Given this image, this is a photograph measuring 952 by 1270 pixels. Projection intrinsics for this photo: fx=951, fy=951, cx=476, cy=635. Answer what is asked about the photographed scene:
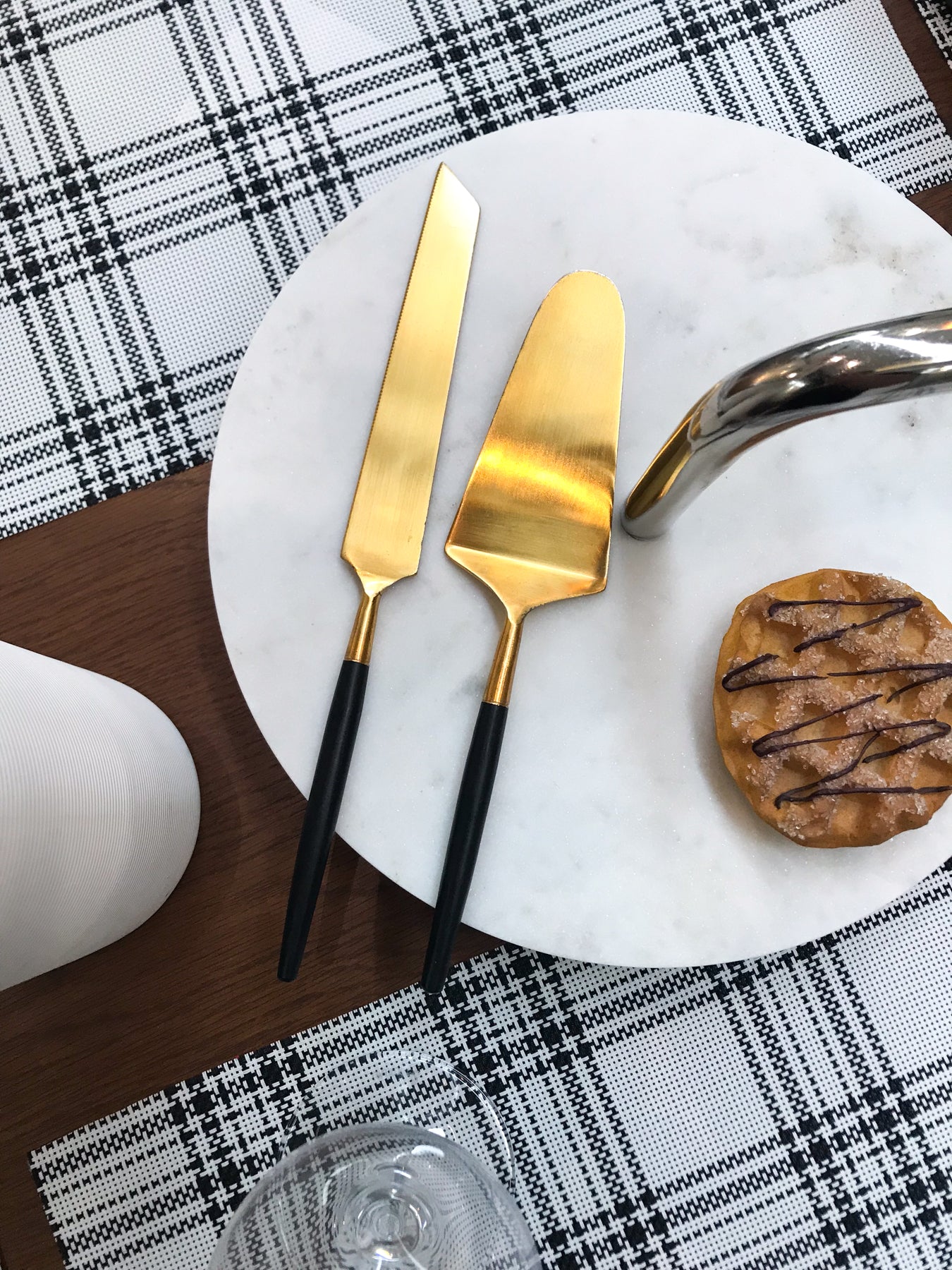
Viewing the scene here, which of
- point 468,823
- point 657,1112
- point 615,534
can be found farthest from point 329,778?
point 657,1112

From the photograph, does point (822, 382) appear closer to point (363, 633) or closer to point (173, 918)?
point (363, 633)

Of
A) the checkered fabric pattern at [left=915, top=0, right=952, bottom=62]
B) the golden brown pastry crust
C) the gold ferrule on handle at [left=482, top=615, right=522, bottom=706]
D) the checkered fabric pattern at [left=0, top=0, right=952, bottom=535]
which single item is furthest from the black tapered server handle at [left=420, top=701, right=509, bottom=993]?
the checkered fabric pattern at [left=915, top=0, right=952, bottom=62]

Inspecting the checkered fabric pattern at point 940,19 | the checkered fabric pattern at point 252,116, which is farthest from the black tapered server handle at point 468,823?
the checkered fabric pattern at point 940,19

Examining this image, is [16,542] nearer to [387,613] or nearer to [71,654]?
[71,654]

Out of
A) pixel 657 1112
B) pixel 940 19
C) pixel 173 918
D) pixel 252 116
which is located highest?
pixel 252 116

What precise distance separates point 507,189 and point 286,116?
0.25 meters

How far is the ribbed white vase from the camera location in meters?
0.36

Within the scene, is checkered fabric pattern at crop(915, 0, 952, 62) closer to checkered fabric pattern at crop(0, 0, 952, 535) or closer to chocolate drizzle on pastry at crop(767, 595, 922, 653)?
checkered fabric pattern at crop(0, 0, 952, 535)

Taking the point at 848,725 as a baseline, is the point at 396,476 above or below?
above

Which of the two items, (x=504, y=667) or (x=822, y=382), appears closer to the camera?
(x=822, y=382)

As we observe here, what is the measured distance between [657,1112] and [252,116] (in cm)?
69

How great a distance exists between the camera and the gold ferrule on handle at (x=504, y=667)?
0.45m

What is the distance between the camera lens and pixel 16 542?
0.61 m

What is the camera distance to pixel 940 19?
65 cm
